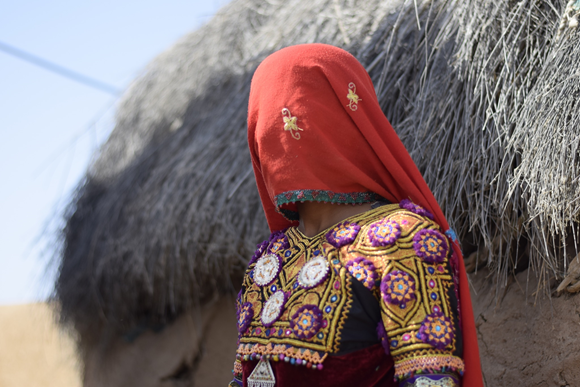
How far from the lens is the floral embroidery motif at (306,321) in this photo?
4.40 feet

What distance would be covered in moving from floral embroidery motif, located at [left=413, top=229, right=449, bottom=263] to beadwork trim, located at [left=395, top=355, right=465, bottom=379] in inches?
8.8

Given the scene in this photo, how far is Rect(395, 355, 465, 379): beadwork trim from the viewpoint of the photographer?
3.90 ft

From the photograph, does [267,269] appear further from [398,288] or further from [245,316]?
[398,288]

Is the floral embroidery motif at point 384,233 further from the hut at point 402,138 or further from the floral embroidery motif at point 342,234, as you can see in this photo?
the hut at point 402,138

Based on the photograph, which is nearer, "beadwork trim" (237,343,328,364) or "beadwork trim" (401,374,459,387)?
"beadwork trim" (401,374,459,387)

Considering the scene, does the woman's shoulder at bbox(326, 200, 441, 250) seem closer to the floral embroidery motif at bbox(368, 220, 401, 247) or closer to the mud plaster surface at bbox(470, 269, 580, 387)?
the floral embroidery motif at bbox(368, 220, 401, 247)

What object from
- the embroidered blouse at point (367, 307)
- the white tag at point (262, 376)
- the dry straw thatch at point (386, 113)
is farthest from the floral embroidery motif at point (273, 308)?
the dry straw thatch at point (386, 113)

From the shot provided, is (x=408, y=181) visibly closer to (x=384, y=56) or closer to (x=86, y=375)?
(x=384, y=56)

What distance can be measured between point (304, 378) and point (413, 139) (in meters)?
1.33

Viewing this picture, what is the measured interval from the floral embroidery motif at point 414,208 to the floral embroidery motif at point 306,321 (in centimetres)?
36

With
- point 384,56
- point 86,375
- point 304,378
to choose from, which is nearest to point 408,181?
point 304,378

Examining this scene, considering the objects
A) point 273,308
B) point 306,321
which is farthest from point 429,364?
point 273,308

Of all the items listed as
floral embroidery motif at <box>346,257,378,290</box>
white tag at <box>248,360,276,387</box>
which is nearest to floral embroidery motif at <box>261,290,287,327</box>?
white tag at <box>248,360,276,387</box>

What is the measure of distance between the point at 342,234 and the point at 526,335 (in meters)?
0.98
